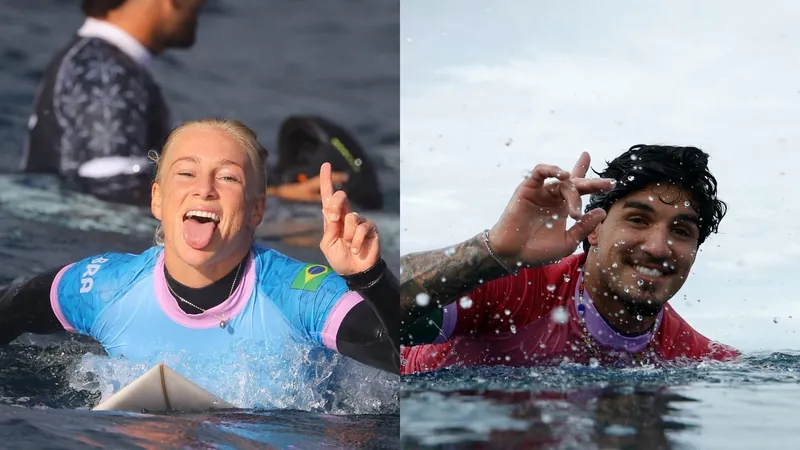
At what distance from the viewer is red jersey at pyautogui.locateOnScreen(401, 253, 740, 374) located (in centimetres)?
345

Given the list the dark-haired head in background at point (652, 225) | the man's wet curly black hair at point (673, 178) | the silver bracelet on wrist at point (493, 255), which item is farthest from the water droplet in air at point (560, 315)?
the silver bracelet on wrist at point (493, 255)

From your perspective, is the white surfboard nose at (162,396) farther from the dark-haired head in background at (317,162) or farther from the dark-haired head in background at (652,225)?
the dark-haired head in background at (652,225)

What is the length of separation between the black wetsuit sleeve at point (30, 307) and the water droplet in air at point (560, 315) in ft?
6.18

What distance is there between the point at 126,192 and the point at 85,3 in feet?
2.45

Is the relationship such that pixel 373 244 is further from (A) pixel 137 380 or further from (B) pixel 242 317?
(A) pixel 137 380

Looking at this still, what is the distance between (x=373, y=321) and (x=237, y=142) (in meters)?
0.84

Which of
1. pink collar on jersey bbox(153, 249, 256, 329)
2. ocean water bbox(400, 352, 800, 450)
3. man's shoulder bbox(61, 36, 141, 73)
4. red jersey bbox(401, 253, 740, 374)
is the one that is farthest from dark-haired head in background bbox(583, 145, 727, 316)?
man's shoulder bbox(61, 36, 141, 73)

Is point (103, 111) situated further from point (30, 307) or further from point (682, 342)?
point (682, 342)

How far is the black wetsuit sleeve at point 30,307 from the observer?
3455 mm

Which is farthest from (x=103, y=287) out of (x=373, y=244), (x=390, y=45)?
(x=390, y=45)

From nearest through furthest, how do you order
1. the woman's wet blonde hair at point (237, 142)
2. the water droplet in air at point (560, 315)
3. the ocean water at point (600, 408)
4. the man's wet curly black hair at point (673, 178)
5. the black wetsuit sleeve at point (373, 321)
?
the ocean water at point (600, 408)
the black wetsuit sleeve at point (373, 321)
the woman's wet blonde hair at point (237, 142)
the water droplet in air at point (560, 315)
the man's wet curly black hair at point (673, 178)

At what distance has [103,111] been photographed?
350 centimetres

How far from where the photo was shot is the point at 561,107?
446 cm

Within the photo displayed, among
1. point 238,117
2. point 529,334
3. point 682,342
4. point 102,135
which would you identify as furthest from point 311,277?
point 682,342
